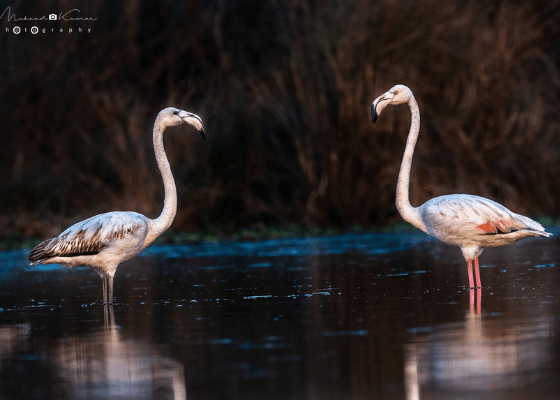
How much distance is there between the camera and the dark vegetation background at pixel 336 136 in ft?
53.0

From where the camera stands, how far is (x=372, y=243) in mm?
14203

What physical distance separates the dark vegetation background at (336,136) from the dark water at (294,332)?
4606 millimetres

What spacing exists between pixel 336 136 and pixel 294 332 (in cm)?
988

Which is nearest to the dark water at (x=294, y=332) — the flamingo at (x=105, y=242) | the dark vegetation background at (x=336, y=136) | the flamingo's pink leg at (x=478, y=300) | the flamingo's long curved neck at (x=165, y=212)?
the flamingo's pink leg at (x=478, y=300)

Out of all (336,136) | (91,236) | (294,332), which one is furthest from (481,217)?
(336,136)

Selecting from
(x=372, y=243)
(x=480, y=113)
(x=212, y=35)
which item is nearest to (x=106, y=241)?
(x=372, y=243)

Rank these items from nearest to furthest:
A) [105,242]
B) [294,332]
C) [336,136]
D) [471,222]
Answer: [294,332] < [471,222] < [105,242] < [336,136]

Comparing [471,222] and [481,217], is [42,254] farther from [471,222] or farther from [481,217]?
[481,217]

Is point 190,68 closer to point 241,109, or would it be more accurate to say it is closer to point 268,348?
point 241,109

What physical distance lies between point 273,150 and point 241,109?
1.02m

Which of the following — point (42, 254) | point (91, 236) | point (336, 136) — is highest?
point (336, 136)

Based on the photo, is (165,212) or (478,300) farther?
(165,212)

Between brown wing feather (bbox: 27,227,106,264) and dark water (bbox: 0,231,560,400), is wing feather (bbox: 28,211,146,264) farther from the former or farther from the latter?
dark water (bbox: 0,231,560,400)

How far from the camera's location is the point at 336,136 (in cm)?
1630
